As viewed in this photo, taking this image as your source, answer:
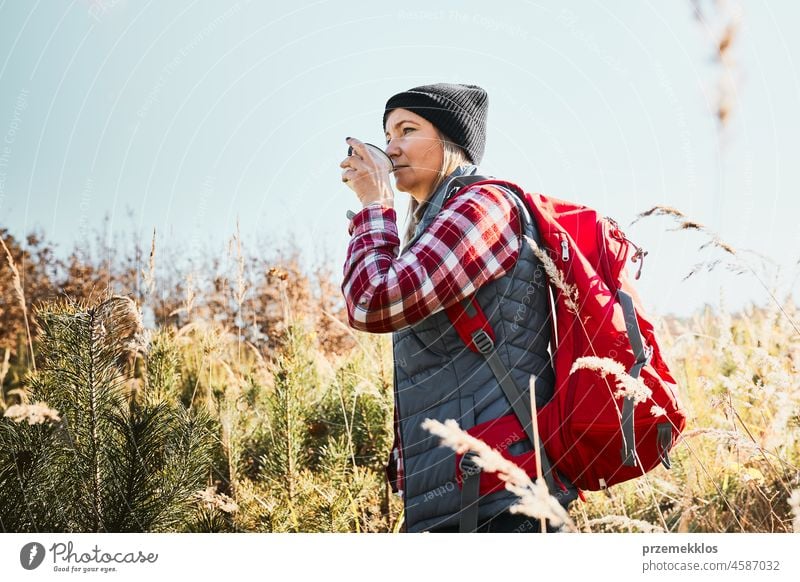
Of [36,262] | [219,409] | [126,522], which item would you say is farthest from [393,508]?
[36,262]

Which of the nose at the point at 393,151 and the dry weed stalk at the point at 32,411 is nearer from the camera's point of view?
the dry weed stalk at the point at 32,411

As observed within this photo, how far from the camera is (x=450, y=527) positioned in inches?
62.5

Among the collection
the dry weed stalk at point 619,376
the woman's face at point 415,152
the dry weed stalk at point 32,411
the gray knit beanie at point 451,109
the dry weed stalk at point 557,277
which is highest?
the gray knit beanie at point 451,109

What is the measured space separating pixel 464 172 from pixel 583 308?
47cm

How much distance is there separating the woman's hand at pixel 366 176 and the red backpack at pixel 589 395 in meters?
0.32

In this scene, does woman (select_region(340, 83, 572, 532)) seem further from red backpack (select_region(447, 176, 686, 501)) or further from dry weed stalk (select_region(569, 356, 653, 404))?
dry weed stalk (select_region(569, 356, 653, 404))

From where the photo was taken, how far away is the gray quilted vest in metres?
1.56

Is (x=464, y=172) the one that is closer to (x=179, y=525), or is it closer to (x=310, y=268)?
(x=179, y=525)

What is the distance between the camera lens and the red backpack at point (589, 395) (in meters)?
1.50

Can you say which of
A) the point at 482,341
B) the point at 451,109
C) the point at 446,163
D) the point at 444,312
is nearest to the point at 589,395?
the point at 482,341

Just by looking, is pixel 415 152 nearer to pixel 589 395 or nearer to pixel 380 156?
pixel 380 156

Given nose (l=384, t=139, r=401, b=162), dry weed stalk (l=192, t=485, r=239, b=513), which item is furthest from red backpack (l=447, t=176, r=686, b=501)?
dry weed stalk (l=192, t=485, r=239, b=513)

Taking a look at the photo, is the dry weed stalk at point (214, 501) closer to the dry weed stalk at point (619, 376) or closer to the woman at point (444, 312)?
the woman at point (444, 312)

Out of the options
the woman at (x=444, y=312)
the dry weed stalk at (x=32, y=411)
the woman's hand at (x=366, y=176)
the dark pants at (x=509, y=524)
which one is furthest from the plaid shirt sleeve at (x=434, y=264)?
the dry weed stalk at (x=32, y=411)
